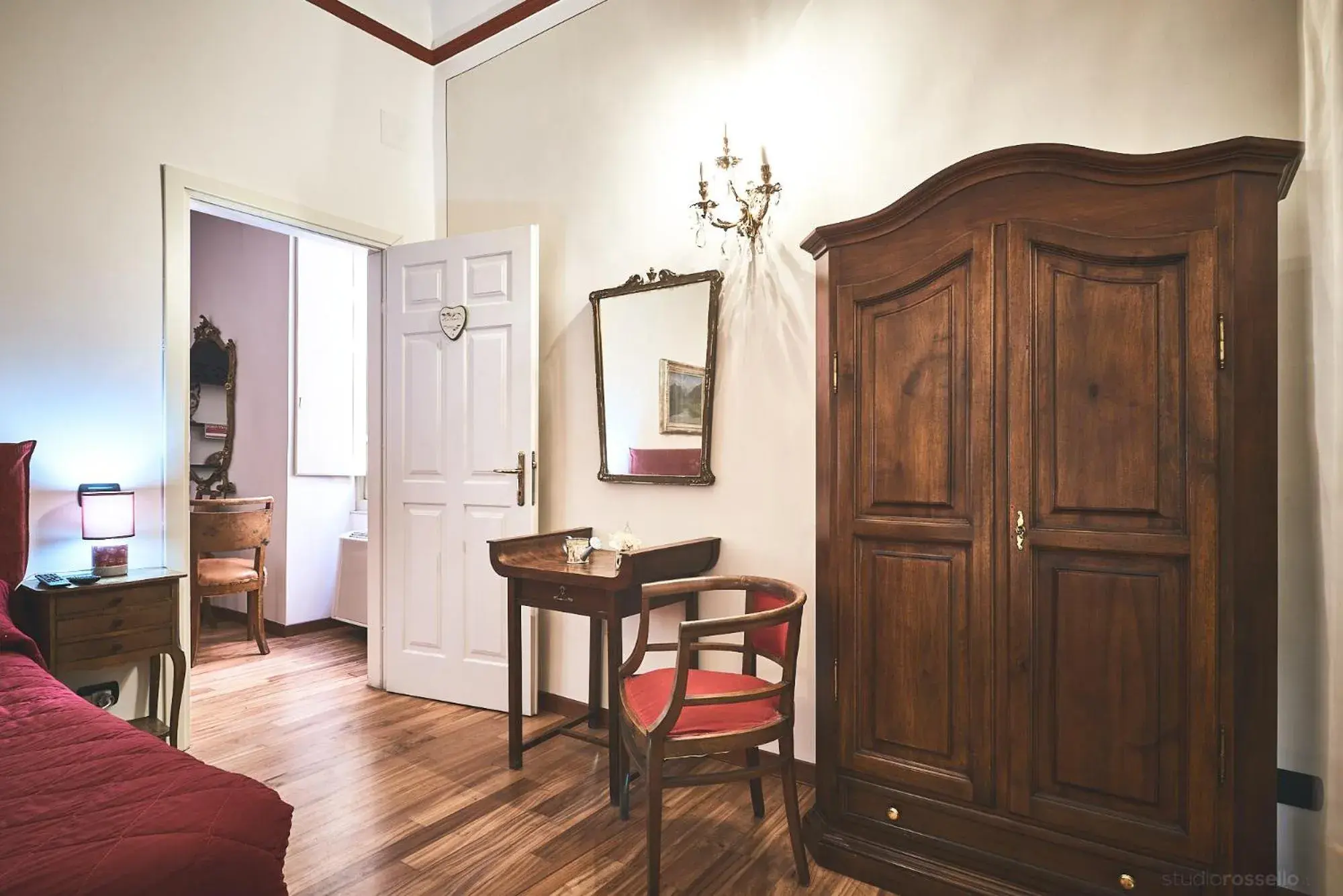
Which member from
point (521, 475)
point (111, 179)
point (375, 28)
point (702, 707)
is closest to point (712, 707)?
point (702, 707)

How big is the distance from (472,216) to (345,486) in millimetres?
2412

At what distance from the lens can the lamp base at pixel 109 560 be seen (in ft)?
8.87

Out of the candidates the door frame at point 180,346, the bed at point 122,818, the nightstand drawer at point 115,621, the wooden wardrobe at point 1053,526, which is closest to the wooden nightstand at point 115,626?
the nightstand drawer at point 115,621

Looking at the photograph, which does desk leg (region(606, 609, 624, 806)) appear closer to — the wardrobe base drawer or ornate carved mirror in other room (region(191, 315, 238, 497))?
the wardrobe base drawer

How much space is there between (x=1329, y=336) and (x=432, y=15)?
4.46 m

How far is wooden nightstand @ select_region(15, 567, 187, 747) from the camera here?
249 cm

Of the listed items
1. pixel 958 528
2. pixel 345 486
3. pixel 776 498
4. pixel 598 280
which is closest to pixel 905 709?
pixel 958 528

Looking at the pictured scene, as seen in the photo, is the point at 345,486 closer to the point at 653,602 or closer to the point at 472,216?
the point at 472,216

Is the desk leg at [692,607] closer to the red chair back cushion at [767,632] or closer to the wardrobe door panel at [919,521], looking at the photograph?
the red chair back cushion at [767,632]

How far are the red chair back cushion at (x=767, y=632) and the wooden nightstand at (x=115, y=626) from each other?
228 centimetres

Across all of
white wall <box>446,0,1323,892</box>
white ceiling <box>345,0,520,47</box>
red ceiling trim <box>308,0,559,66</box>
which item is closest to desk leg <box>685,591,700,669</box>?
white wall <box>446,0,1323,892</box>

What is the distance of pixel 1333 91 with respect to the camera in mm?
→ 1605

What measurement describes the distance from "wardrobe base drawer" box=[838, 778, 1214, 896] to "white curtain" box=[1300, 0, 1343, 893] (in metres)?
0.35

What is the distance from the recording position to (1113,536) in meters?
1.74
